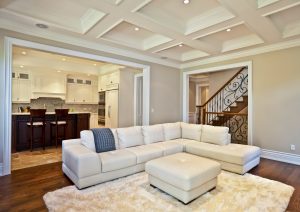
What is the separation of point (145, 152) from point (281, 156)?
3304mm

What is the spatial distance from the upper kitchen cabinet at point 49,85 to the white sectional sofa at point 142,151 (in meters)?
4.57

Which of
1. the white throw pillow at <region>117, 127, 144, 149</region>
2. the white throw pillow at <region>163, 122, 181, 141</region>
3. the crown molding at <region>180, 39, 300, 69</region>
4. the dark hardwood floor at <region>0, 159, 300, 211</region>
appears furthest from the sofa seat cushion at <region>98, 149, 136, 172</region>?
the crown molding at <region>180, 39, 300, 69</region>

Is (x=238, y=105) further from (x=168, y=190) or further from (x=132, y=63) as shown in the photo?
(x=168, y=190)

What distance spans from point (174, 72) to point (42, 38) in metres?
4.12

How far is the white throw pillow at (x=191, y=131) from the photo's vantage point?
15.0 feet

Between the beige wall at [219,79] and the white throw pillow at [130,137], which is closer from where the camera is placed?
the white throw pillow at [130,137]

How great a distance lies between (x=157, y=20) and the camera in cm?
328

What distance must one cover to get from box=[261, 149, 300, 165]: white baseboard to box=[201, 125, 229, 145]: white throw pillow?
129 cm

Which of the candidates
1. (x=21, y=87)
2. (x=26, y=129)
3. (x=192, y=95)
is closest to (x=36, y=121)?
(x=26, y=129)

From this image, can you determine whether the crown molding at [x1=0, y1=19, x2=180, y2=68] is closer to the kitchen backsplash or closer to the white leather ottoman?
the white leather ottoman

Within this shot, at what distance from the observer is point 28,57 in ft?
21.1

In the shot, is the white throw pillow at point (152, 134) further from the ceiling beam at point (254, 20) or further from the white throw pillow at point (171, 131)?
the ceiling beam at point (254, 20)

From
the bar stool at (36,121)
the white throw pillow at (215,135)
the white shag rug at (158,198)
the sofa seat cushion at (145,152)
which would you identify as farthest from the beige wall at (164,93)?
the white shag rug at (158,198)

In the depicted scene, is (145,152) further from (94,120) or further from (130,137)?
(94,120)
